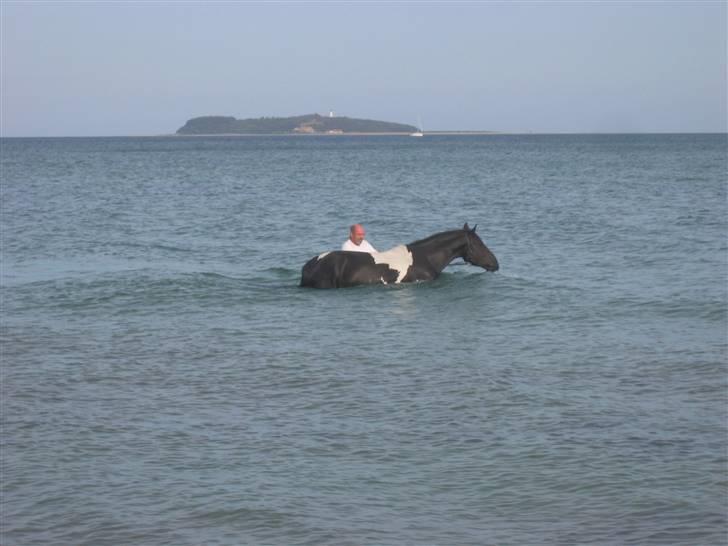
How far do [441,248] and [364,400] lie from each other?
8739 mm

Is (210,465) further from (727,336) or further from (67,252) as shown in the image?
(67,252)

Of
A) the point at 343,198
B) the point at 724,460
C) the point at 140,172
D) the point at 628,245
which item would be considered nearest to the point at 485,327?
the point at 724,460

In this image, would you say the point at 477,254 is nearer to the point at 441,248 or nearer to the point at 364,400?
the point at 441,248

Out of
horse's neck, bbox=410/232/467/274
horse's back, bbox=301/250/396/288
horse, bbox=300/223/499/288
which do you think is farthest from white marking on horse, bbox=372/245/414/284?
→ horse's neck, bbox=410/232/467/274

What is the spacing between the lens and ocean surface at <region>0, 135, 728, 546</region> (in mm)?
7777

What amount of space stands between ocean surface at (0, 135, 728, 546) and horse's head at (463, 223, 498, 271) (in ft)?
0.99

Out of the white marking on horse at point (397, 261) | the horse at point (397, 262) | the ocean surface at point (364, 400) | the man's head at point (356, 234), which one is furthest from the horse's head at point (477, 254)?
the man's head at point (356, 234)

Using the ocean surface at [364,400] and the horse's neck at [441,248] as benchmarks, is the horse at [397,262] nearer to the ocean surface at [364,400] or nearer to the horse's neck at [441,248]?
the horse's neck at [441,248]

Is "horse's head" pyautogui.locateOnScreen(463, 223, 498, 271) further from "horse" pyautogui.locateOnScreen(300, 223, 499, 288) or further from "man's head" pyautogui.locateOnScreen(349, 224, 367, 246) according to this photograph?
"man's head" pyautogui.locateOnScreen(349, 224, 367, 246)

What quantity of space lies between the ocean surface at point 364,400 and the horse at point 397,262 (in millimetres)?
282

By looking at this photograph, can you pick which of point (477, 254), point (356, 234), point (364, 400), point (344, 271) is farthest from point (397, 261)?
point (364, 400)

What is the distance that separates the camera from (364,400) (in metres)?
10.9

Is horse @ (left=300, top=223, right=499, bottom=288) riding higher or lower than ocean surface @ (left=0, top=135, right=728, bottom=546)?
higher

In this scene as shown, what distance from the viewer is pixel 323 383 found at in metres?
11.7
